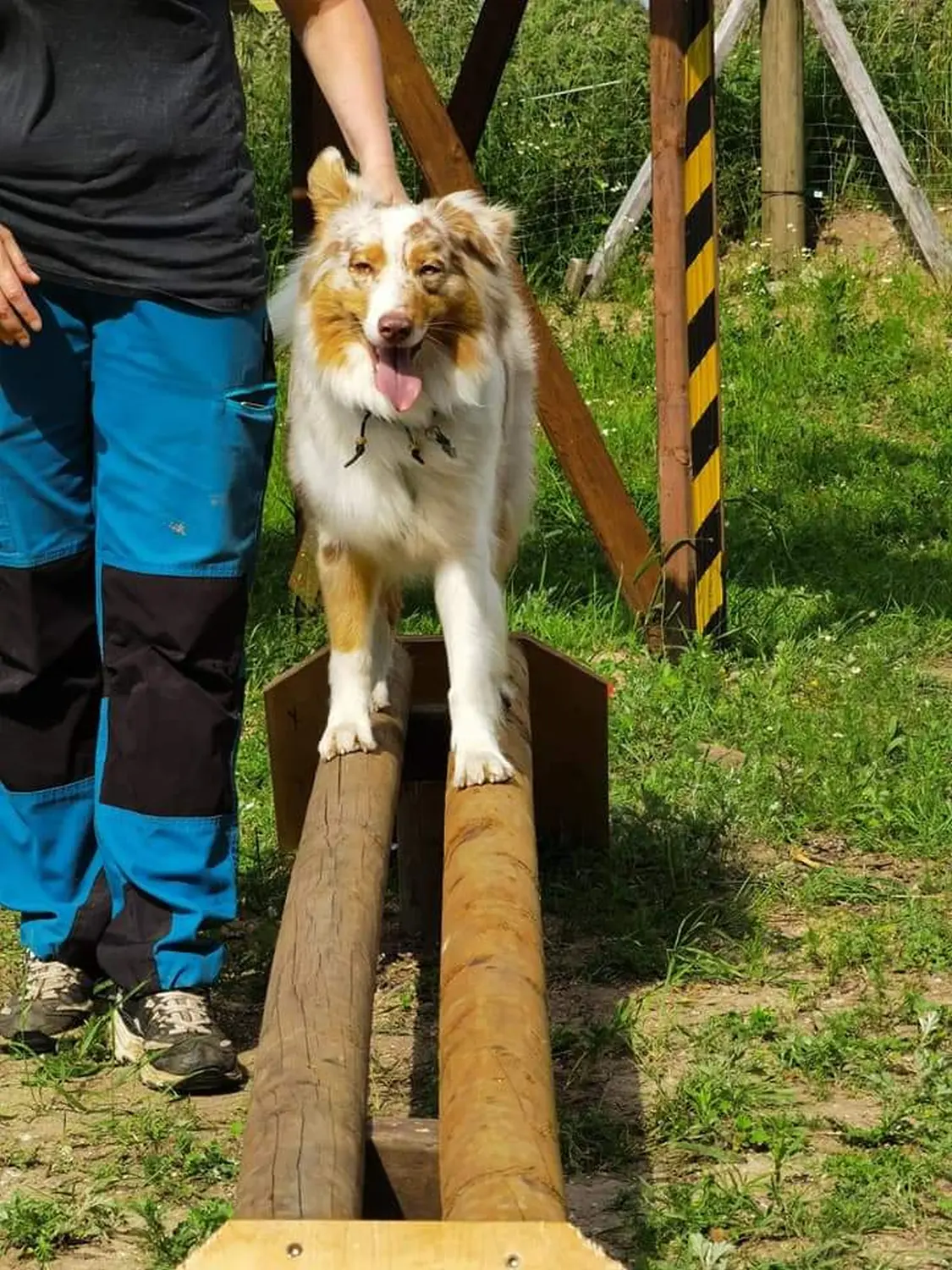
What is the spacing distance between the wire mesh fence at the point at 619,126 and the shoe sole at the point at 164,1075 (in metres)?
7.36

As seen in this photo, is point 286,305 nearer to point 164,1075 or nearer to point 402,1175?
point 164,1075

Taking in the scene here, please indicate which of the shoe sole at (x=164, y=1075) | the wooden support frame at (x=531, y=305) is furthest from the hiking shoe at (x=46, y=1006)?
the wooden support frame at (x=531, y=305)

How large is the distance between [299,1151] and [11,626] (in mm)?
1709

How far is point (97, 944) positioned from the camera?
3992 mm

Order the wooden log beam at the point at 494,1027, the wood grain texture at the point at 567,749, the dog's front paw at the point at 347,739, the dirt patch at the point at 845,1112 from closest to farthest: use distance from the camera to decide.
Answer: the wooden log beam at the point at 494,1027
the dirt patch at the point at 845,1112
the dog's front paw at the point at 347,739
the wood grain texture at the point at 567,749

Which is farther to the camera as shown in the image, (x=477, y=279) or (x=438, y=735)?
(x=438, y=735)

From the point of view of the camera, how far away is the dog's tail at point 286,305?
405 cm

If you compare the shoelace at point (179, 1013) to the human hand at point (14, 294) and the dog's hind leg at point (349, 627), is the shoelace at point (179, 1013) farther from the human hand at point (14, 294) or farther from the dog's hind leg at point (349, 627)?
the human hand at point (14, 294)

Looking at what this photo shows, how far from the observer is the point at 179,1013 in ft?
12.4

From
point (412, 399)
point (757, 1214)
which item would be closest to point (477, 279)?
point (412, 399)

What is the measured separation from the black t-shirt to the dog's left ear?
1.55 ft

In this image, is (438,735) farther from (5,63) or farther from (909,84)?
(909,84)

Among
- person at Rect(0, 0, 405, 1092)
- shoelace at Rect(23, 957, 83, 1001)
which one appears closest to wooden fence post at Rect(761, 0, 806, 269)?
person at Rect(0, 0, 405, 1092)

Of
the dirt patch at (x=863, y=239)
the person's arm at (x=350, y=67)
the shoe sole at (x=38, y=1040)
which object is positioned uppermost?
the person's arm at (x=350, y=67)
